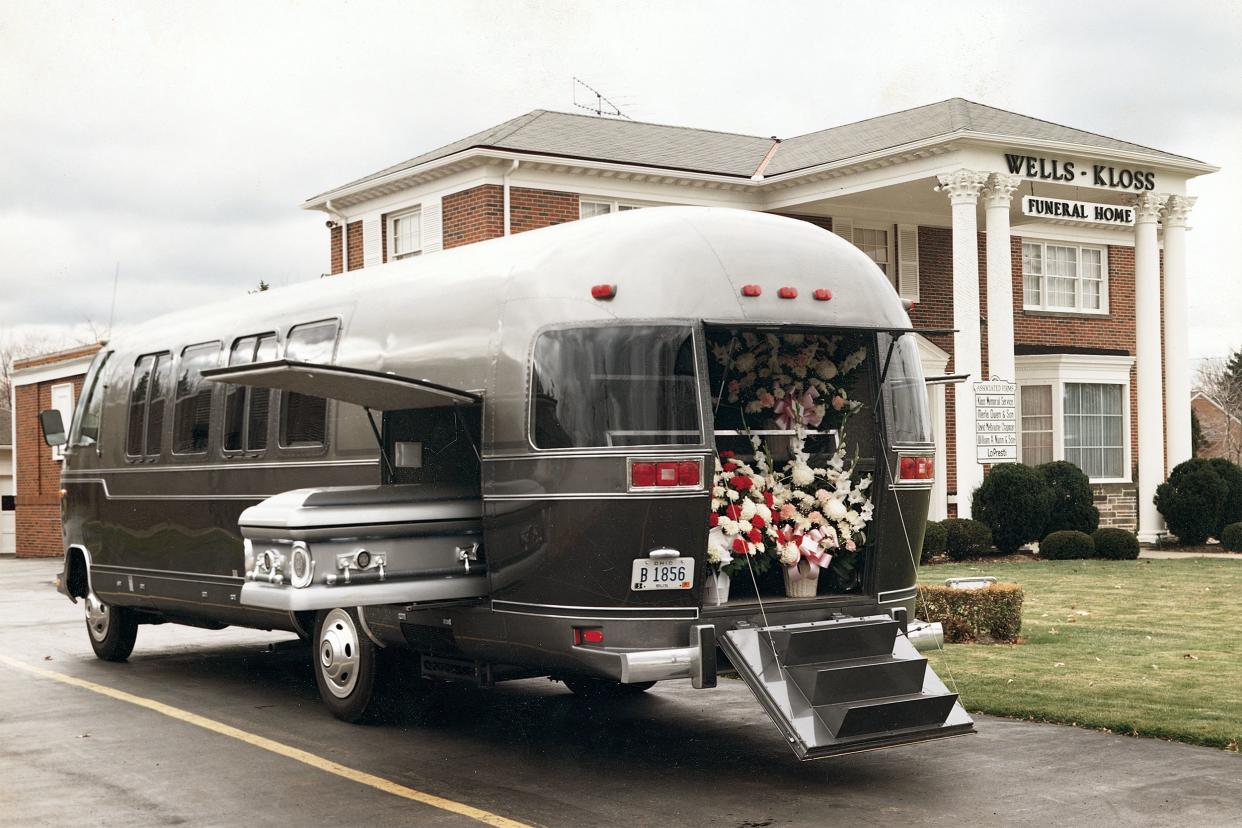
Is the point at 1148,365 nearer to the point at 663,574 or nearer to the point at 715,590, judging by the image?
the point at 715,590

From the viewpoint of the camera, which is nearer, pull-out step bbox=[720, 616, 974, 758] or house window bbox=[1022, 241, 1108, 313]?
pull-out step bbox=[720, 616, 974, 758]

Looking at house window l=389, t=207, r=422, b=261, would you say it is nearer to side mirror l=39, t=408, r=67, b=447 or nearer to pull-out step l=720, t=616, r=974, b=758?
side mirror l=39, t=408, r=67, b=447

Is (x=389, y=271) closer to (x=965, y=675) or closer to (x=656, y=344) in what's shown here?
(x=656, y=344)

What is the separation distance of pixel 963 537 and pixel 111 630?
14.0 metres

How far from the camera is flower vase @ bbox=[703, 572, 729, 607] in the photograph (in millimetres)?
7793

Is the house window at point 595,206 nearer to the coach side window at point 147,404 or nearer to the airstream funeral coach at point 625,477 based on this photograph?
the coach side window at point 147,404

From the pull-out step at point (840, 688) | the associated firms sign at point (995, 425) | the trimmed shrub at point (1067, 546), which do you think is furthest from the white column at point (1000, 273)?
the pull-out step at point (840, 688)

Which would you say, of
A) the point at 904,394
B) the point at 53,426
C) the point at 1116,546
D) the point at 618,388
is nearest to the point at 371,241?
the point at 53,426

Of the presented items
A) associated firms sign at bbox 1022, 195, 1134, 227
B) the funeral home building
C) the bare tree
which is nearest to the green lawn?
the funeral home building

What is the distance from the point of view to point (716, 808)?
6.98 meters

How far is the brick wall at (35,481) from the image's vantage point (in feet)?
110

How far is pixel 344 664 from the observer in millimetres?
9312

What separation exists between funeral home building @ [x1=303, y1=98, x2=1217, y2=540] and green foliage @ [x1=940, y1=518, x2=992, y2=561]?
3.36 feet

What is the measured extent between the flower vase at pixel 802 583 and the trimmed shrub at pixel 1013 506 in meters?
15.7
